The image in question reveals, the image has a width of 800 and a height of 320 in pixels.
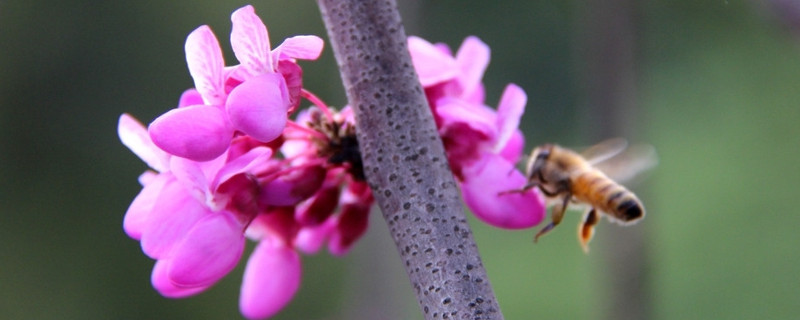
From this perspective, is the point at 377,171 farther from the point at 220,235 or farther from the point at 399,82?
→ the point at 220,235

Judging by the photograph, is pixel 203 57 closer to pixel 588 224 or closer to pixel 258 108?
pixel 258 108

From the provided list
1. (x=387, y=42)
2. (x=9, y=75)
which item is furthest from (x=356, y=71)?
(x=9, y=75)

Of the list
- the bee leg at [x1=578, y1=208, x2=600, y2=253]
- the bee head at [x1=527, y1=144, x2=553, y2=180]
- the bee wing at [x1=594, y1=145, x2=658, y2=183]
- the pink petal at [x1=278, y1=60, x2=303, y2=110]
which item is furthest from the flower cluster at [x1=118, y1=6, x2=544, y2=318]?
the bee wing at [x1=594, y1=145, x2=658, y2=183]

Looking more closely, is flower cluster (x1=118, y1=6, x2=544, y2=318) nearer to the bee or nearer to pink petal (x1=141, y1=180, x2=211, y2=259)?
pink petal (x1=141, y1=180, x2=211, y2=259)

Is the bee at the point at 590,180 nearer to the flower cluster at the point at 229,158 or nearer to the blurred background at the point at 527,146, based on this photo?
the flower cluster at the point at 229,158

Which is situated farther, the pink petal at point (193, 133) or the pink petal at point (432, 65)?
the pink petal at point (432, 65)

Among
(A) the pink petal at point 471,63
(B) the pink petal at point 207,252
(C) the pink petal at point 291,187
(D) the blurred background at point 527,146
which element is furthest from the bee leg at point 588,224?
(D) the blurred background at point 527,146

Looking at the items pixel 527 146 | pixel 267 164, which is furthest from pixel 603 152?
pixel 527 146
